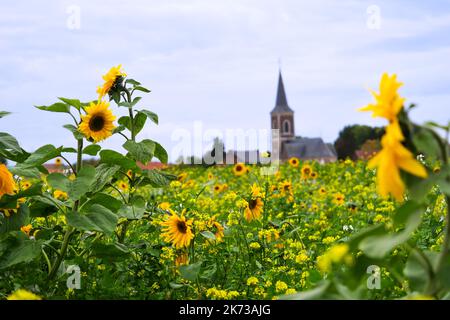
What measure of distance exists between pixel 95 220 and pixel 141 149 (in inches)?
19.4

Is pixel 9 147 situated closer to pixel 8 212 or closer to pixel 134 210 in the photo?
pixel 8 212

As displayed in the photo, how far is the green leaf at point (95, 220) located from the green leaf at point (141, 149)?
0.36 meters

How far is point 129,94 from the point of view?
305cm

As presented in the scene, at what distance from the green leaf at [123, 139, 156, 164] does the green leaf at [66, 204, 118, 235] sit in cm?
36

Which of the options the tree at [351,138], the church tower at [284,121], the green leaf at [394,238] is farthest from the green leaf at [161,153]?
the church tower at [284,121]

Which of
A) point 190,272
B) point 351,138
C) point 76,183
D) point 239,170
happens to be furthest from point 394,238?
point 351,138

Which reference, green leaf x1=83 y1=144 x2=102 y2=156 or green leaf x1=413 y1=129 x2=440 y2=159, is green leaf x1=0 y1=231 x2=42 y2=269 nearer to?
green leaf x1=83 y1=144 x2=102 y2=156

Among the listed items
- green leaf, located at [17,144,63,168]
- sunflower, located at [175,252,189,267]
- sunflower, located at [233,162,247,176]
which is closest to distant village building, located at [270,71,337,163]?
sunflower, located at [233,162,247,176]

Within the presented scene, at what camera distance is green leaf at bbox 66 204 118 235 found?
234 centimetres

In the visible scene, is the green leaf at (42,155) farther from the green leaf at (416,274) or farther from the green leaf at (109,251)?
the green leaf at (416,274)

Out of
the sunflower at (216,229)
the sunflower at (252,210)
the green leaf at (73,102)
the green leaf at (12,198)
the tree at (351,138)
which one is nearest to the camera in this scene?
the green leaf at (12,198)

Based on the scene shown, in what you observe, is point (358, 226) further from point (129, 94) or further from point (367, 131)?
point (367, 131)

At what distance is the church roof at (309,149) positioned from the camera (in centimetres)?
7350

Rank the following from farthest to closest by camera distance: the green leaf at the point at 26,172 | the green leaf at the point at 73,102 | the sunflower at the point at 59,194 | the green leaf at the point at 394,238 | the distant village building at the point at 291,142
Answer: the distant village building at the point at 291,142
the sunflower at the point at 59,194
the green leaf at the point at 73,102
the green leaf at the point at 26,172
the green leaf at the point at 394,238
